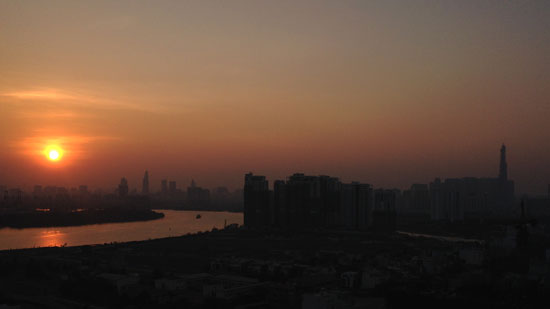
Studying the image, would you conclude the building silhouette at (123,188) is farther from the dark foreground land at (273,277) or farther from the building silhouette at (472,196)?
the dark foreground land at (273,277)

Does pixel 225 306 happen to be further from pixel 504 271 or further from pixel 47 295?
pixel 504 271

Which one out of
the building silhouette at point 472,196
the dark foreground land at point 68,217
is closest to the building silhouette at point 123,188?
the dark foreground land at point 68,217

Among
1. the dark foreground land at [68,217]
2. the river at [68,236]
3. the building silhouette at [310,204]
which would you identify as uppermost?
the building silhouette at [310,204]

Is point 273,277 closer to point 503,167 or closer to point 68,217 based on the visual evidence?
point 68,217

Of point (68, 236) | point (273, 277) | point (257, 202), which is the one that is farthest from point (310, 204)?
point (273, 277)

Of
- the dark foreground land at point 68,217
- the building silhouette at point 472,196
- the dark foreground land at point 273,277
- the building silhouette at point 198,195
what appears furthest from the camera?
the building silhouette at point 198,195

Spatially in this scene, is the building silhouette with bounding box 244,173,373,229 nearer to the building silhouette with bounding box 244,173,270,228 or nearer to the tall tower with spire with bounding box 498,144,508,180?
the building silhouette with bounding box 244,173,270,228
